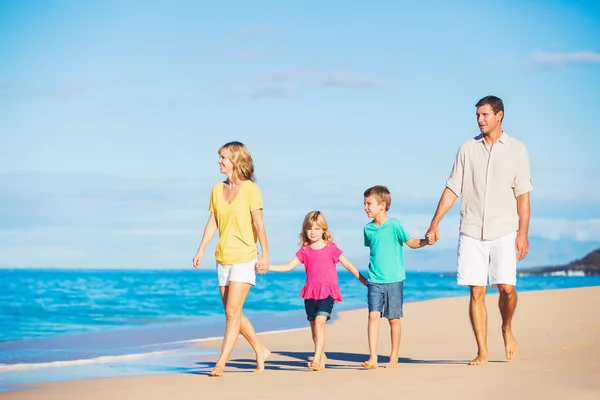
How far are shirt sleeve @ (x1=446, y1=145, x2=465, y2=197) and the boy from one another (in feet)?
1.85

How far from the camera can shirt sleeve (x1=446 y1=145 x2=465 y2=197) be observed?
7.03m

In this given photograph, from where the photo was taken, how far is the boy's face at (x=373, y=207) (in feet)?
24.1

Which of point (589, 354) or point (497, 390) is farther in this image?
point (589, 354)

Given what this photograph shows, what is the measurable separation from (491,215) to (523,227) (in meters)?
0.28

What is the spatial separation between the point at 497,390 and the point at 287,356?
3.43m

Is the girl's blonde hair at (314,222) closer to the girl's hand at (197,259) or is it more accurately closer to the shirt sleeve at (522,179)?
the girl's hand at (197,259)

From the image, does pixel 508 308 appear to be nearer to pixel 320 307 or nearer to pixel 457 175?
pixel 457 175

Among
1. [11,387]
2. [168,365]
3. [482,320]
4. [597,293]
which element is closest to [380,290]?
[482,320]

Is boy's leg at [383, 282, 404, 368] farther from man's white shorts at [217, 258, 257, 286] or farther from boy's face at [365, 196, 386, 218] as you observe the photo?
man's white shorts at [217, 258, 257, 286]

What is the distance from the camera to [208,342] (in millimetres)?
10547

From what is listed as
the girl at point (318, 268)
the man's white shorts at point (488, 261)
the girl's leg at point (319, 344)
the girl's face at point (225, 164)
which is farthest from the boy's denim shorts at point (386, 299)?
the girl's face at point (225, 164)

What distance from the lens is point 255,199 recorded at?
6.86 metres

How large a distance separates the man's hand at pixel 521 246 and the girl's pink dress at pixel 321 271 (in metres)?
1.61

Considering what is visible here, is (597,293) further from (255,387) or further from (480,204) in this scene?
(255,387)
